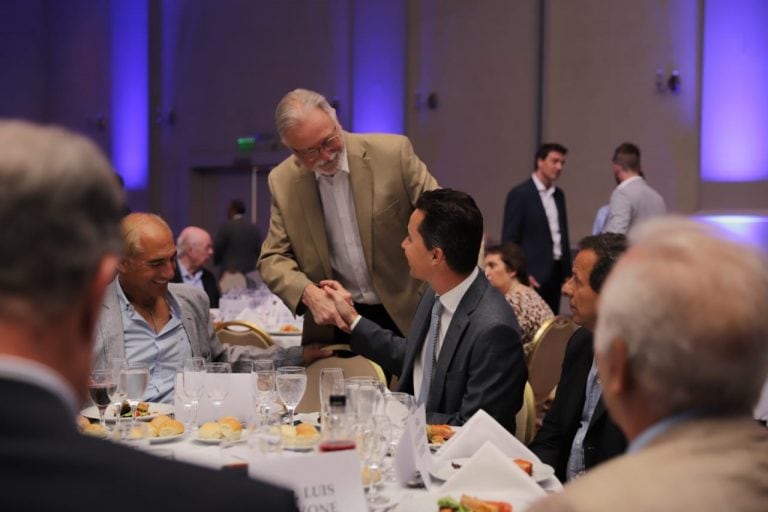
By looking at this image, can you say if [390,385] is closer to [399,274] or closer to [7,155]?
[399,274]

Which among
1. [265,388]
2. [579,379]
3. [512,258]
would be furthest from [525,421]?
[512,258]

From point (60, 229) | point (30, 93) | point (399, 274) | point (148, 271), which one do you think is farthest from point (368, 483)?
point (30, 93)

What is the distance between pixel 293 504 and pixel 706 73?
8.49 meters

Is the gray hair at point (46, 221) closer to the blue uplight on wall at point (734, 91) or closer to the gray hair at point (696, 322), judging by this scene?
the gray hair at point (696, 322)

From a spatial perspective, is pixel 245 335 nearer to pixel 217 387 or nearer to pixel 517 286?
pixel 517 286

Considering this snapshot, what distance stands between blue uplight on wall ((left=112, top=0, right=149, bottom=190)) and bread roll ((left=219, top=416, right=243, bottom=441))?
1135cm

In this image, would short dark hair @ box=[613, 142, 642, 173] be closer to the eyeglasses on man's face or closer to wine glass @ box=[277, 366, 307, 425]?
the eyeglasses on man's face

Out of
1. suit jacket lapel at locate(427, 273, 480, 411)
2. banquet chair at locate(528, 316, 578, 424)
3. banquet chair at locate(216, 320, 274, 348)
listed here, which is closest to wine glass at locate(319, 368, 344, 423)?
suit jacket lapel at locate(427, 273, 480, 411)

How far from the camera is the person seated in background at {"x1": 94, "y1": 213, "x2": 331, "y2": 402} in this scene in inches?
129

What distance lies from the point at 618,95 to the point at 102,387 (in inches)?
294

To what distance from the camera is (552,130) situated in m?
9.50

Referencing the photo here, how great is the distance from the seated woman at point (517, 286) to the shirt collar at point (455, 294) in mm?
1977

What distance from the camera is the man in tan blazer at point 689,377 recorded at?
115 cm

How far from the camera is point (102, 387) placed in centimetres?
255
